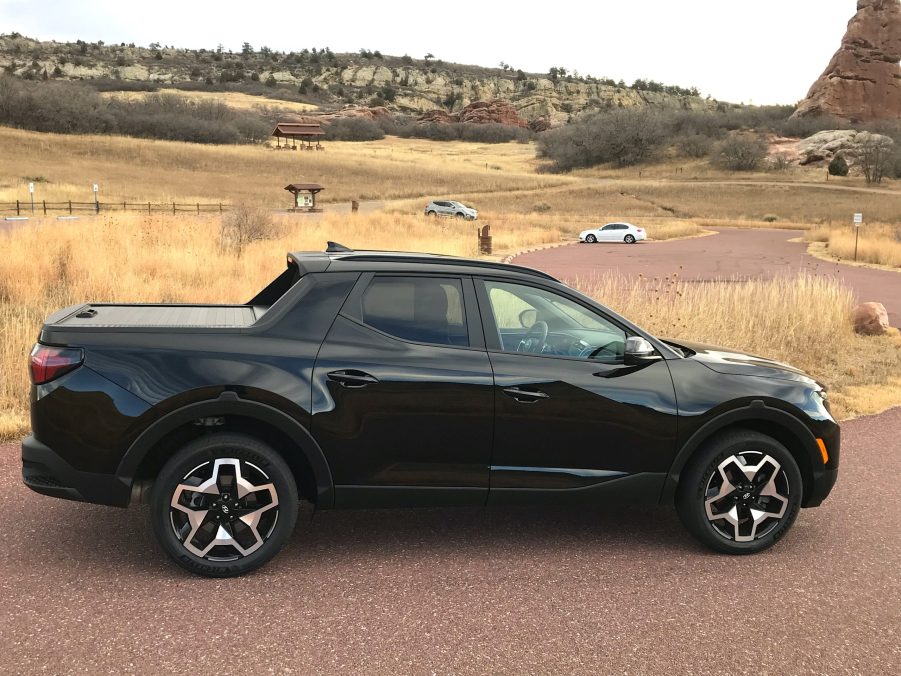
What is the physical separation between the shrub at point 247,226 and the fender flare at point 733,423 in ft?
63.3


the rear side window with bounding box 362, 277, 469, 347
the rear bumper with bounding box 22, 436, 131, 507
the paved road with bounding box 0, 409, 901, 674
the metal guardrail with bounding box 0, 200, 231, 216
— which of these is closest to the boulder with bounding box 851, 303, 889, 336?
the paved road with bounding box 0, 409, 901, 674

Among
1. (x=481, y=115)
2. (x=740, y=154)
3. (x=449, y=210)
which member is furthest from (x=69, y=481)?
(x=481, y=115)

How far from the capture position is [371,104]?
522 ft

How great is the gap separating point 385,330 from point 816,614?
2.51 m

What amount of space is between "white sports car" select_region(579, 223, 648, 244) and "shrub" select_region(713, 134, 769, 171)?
2163 inches

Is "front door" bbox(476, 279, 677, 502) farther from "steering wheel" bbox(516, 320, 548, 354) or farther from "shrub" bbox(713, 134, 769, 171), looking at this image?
"shrub" bbox(713, 134, 769, 171)

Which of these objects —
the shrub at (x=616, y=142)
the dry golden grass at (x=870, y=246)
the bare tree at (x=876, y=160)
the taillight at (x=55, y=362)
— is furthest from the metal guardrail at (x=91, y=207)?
the bare tree at (x=876, y=160)

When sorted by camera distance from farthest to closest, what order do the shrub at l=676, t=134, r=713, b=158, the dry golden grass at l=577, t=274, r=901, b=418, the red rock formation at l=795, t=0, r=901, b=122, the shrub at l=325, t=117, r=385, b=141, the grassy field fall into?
1. the shrub at l=325, t=117, r=385, b=141
2. the shrub at l=676, t=134, r=713, b=158
3. the red rock formation at l=795, t=0, r=901, b=122
4. the grassy field
5. the dry golden grass at l=577, t=274, r=901, b=418

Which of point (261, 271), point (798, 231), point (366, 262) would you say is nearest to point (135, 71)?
point (798, 231)

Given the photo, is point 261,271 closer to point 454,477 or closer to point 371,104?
point 454,477

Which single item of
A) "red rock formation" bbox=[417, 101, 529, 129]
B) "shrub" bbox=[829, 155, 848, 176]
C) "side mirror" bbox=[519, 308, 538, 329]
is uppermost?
"red rock formation" bbox=[417, 101, 529, 129]

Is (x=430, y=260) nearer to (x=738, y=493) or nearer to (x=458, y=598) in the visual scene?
(x=458, y=598)

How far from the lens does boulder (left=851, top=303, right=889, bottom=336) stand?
13.3 meters

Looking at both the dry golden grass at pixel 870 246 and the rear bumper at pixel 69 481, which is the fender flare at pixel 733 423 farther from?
the dry golden grass at pixel 870 246
